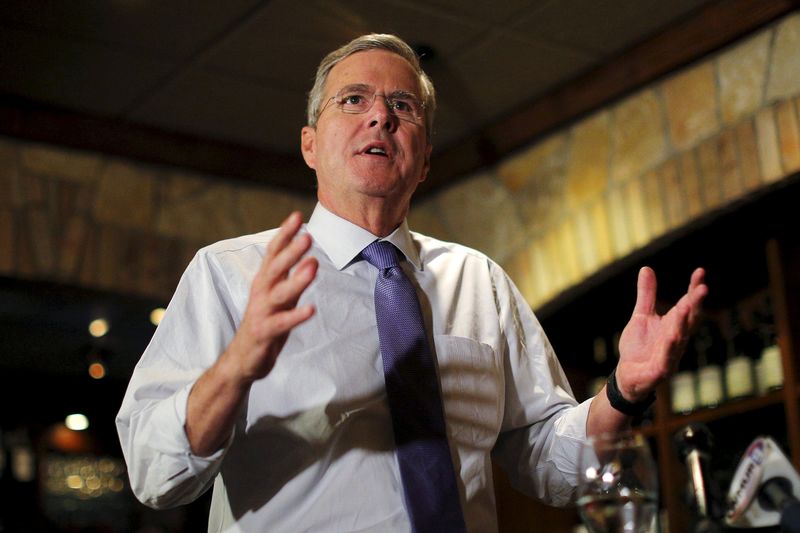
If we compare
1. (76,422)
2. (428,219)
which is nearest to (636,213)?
(428,219)

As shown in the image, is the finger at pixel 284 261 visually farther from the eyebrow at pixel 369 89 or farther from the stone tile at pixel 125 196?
the stone tile at pixel 125 196

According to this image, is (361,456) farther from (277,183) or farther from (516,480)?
(277,183)

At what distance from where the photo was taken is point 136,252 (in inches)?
160

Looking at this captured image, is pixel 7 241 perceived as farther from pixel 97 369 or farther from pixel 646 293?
pixel 97 369

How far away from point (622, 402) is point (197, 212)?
3101 mm

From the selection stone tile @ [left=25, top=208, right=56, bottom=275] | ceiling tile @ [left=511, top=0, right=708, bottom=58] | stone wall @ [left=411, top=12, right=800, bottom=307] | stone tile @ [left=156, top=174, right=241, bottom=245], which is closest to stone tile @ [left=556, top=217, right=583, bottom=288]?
stone wall @ [left=411, top=12, right=800, bottom=307]

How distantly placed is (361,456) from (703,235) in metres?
2.41

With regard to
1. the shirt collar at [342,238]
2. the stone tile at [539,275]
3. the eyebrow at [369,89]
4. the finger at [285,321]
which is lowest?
the finger at [285,321]

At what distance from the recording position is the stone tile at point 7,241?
3795 mm

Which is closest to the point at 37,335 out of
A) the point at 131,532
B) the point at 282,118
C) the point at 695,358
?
the point at 131,532

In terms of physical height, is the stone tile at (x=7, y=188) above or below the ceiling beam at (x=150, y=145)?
below

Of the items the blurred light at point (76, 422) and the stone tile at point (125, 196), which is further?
the blurred light at point (76, 422)

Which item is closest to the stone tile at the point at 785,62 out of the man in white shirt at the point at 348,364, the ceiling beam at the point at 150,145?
the man in white shirt at the point at 348,364

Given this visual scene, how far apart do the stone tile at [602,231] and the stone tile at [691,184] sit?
36 cm
